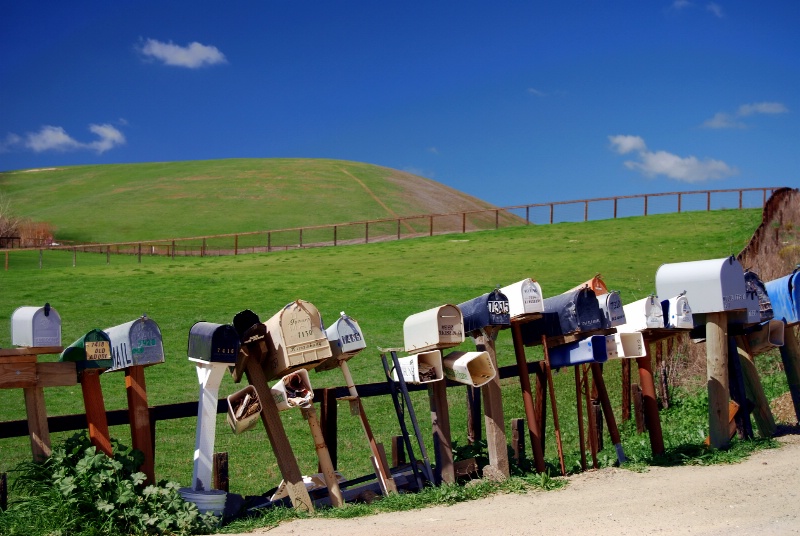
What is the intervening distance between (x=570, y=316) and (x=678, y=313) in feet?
5.22

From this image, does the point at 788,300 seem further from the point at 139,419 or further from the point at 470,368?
the point at 139,419

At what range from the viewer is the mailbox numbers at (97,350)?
6.64 meters

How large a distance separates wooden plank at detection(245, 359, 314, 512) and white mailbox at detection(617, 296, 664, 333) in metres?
3.99

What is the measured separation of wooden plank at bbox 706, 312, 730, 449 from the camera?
9438 millimetres

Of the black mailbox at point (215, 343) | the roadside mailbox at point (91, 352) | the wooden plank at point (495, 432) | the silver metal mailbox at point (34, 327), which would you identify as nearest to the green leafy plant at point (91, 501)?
the roadside mailbox at point (91, 352)

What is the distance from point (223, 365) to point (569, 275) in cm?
2298

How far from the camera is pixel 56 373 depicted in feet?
22.0

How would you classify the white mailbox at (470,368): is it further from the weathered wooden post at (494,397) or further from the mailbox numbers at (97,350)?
the mailbox numbers at (97,350)

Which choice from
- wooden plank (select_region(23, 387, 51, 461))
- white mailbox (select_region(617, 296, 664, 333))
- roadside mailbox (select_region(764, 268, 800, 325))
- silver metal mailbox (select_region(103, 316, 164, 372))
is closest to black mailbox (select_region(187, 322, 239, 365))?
silver metal mailbox (select_region(103, 316, 164, 372))

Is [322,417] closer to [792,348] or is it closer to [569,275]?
[792,348]

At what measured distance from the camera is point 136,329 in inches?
269

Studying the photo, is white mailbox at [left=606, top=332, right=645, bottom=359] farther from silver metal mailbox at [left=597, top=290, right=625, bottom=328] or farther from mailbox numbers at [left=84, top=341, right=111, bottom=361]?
mailbox numbers at [left=84, top=341, right=111, bottom=361]

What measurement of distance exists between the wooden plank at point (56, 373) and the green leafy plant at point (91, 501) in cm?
47

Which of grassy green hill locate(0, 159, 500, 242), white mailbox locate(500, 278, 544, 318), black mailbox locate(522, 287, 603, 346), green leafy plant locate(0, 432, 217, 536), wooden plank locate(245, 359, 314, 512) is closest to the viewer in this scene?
green leafy plant locate(0, 432, 217, 536)
